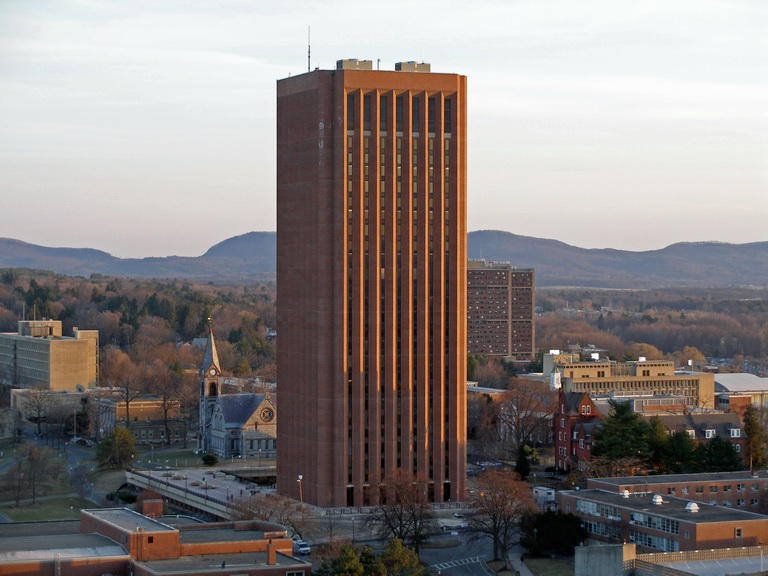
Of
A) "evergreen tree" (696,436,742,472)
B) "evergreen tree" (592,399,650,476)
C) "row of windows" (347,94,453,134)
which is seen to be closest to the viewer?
"row of windows" (347,94,453,134)

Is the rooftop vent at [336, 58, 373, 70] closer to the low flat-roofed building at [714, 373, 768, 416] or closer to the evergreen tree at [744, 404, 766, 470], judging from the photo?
the evergreen tree at [744, 404, 766, 470]

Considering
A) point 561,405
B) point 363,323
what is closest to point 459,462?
point 363,323

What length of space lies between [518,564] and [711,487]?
15660mm

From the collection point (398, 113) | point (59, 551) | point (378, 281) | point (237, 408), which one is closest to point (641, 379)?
point (237, 408)

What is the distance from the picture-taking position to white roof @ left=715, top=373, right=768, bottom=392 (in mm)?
189375

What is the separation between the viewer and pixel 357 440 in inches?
4377

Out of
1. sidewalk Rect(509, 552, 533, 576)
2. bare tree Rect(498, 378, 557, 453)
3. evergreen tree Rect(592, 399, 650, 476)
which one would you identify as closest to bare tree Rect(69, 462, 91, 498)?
bare tree Rect(498, 378, 557, 453)

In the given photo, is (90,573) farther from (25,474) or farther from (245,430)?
(245,430)

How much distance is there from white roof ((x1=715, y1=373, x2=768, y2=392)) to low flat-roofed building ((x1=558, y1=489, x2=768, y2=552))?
9159 cm

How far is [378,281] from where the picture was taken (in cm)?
11250

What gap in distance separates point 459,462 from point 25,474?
41.3 metres

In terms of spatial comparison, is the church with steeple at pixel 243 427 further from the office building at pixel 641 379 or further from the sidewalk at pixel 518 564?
the sidewalk at pixel 518 564

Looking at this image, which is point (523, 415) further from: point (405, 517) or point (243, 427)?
point (405, 517)

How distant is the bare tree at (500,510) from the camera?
98562mm
